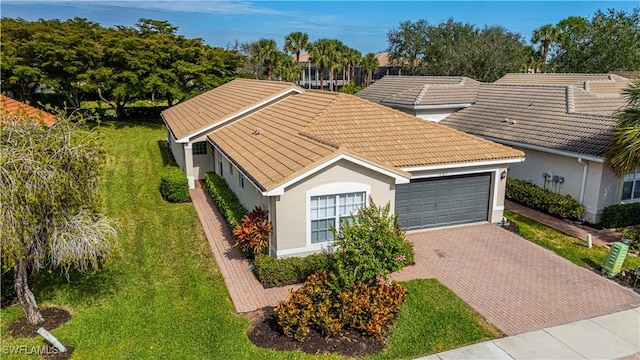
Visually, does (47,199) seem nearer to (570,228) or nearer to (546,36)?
(570,228)

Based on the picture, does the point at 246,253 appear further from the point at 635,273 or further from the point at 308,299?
the point at 635,273

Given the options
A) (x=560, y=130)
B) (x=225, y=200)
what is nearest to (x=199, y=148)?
(x=225, y=200)

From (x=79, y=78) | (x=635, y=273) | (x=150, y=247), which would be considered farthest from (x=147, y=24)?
(x=635, y=273)

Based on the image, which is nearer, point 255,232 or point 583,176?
point 255,232

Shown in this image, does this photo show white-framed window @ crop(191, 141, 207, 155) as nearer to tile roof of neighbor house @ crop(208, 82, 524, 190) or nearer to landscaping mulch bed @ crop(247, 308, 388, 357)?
tile roof of neighbor house @ crop(208, 82, 524, 190)

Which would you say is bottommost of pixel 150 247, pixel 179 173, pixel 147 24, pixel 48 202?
pixel 150 247
